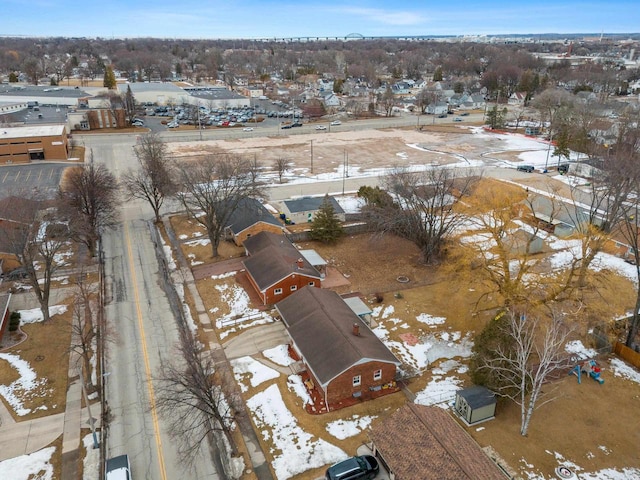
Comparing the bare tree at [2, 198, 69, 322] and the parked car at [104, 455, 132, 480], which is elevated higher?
the bare tree at [2, 198, 69, 322]

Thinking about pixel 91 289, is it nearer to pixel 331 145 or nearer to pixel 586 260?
pixel 586 260

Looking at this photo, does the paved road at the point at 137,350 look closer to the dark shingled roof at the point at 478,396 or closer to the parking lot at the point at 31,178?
the dark shingled roof at the point at 478,396

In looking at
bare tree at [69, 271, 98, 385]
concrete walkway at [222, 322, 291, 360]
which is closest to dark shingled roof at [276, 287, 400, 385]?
concrete walkway at [222, 322, 291, 360]

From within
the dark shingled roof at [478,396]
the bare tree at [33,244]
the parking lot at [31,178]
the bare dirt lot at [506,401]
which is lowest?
the bare dirt lot at [506,401]

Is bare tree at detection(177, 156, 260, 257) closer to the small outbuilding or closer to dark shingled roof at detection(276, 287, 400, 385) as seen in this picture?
dark shingled roof at detection(276, 287, 400, 385)

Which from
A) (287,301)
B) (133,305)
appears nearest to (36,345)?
(133,305)

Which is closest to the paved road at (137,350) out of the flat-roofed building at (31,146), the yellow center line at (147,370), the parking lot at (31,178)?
the yellow center line at (147,370)
